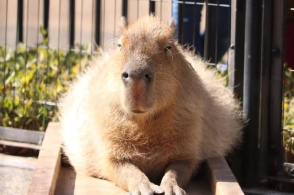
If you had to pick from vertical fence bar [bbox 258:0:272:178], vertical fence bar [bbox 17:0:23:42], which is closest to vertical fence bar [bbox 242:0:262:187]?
vertical fence bar [bbox 258:0:272:178]

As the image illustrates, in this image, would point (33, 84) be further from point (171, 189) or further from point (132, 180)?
point (171, 189)

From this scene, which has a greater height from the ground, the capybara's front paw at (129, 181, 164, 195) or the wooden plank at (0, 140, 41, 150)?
the capybara's front paw at (129, 181, 164, 195)

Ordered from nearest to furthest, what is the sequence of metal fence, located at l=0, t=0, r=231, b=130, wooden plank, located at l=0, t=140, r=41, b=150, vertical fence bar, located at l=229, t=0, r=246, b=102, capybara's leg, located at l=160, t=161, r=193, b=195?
capybara's leg, located at l=160, t=161, r=193, b=195 → vertical fence bar, located at l=229, t=0, r=246, b=102 → wooden plank, located at l=0, t=140, r=41, b=150 → metal fence, located at l=0, t=0, r=231, b=130

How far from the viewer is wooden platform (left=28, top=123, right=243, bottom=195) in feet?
14.9

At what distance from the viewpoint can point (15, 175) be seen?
5.99m

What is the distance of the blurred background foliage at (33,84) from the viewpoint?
6520 mm

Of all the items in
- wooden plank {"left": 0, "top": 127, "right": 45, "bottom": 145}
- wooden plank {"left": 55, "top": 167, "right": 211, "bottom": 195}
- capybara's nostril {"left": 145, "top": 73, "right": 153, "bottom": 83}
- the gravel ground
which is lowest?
the gravel ground

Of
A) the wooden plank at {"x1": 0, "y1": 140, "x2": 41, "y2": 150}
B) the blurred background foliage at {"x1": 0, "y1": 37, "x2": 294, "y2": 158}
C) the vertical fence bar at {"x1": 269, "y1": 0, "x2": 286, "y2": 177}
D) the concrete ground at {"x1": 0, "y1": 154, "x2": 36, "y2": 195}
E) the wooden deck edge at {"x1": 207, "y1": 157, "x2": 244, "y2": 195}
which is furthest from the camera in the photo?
the blurred background foliage at {"x1": 0, "y1": 37, "x2": 294, "y2": 158}

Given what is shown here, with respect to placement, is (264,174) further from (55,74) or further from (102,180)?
(55,74)

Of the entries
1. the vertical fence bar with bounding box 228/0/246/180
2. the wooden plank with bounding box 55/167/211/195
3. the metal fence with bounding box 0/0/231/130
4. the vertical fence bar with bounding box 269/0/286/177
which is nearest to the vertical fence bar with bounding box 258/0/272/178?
the vertical fence bar with bounding box 269/0/286/177

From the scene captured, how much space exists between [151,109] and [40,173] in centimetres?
94

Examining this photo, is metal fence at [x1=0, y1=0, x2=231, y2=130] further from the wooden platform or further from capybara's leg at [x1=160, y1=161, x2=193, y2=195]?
capybara's leg at [x1=160, y1=161, x2=193, y2=195]

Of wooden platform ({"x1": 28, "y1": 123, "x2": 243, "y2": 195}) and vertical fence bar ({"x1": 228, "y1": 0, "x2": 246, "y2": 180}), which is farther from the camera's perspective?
vertical fence bar ({"x1": 228, "y1": 0, "x2": 246, "y2": 180})

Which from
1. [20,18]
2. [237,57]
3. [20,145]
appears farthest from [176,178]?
[20,18]
